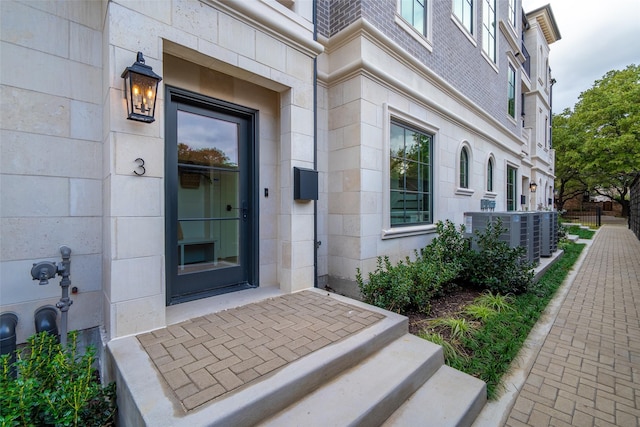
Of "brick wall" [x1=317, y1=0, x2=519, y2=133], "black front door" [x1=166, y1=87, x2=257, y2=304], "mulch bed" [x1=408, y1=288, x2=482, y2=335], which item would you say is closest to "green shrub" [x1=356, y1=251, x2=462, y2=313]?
"mulch bed" [x1=408, y1=288, x2=482, y2=335]

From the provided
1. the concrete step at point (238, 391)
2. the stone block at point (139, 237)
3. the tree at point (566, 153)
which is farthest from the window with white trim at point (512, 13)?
the tree at point (566, 153)

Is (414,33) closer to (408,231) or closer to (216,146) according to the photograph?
(408,231)

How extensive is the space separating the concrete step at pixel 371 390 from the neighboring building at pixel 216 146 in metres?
1.56

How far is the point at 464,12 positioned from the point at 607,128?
21.4m

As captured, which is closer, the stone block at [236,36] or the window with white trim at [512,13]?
the stone block at [236,36]

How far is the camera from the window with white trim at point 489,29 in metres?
8.29

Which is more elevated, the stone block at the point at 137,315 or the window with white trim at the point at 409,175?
the window with white trim at the point at 409,175

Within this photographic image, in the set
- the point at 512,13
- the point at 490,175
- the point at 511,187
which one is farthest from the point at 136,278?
the point at 512,13

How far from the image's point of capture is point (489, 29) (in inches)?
342

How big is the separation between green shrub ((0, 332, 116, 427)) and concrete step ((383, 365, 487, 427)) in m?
1.92

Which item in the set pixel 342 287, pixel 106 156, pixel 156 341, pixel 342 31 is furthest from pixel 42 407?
pixel 342 31

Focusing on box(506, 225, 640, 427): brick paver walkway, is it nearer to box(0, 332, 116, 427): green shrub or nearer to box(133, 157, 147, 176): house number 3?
box(0, 332, 116, 427): green shrub

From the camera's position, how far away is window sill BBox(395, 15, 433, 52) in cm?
493

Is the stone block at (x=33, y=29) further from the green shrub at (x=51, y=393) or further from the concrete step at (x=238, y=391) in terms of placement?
the concrete step at (x=238, y=391)
